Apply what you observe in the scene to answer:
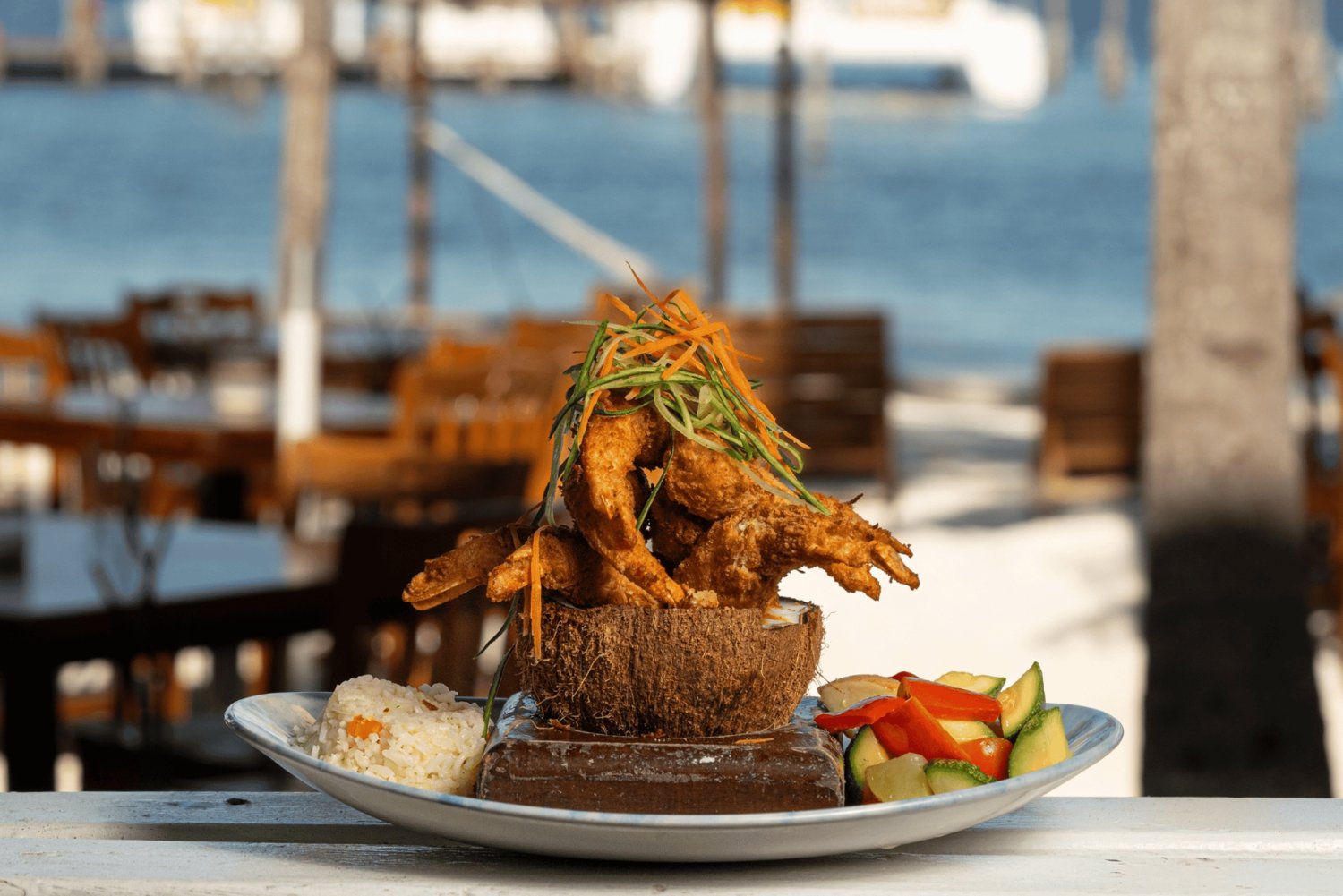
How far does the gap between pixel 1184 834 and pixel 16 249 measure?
146ft

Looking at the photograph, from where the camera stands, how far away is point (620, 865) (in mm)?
1289

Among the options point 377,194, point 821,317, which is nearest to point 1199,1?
point 821,317

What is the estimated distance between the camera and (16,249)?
42.8 m

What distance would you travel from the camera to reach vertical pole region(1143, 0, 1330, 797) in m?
3.07

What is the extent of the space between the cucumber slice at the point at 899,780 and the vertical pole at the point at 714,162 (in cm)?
960

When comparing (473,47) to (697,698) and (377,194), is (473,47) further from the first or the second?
(697,698)

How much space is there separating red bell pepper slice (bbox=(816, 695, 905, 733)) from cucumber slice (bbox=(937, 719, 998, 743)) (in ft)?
0.13

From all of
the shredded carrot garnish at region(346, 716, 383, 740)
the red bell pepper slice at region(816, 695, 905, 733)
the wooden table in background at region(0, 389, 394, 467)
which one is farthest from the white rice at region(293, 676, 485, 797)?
the wooden table in background at region(0, 389, 394, 467)

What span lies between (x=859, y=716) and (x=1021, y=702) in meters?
0.14

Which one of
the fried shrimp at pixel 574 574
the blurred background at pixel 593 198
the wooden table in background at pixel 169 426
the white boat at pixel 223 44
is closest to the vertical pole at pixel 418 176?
the blurred background at pixel 593 198

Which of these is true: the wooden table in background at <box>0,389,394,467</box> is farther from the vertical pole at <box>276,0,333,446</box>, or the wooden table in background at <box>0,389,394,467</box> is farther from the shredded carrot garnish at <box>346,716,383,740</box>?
the shredded carrot garnish at <box>346,716,383,740</box>

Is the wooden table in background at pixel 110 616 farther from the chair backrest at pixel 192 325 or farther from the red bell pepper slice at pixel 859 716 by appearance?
the chair backrest at pixel 192 325

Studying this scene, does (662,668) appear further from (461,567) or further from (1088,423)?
(1088,423)

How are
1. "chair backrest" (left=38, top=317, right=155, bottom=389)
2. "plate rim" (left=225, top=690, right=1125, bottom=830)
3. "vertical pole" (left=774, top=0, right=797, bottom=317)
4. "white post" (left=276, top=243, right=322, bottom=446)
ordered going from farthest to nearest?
"vertical pole" (left=774, top=0, right=797, bottom=317), "chair backrest" (left=38, top=317, right=155, bottom=389), "white post" (left=276, top=243, right=322, bottom=446), "plate rim" (left=225, top=690, right=1125, bottom=830)
